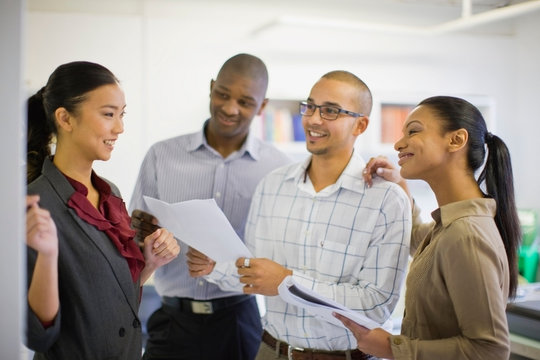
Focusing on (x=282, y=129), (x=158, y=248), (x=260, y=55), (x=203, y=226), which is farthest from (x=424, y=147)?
(x=260, y=55)

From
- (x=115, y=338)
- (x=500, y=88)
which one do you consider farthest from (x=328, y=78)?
(x=500, y=88)

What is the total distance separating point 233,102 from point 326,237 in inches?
28.2

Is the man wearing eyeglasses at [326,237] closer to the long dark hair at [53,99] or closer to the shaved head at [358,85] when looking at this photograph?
the shaved head at [358,85]

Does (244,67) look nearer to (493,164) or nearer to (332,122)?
(332,122)

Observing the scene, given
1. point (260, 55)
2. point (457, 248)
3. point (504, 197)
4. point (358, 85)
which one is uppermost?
point (260, 55)

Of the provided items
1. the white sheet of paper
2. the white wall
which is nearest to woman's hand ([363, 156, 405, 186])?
the white sheet of paper

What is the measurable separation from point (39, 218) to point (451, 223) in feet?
3.21

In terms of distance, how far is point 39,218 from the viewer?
1.14 meters

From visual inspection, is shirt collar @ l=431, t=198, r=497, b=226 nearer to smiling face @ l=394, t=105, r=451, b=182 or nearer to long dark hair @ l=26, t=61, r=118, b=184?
smiling face @ l=394, t=105, r=451, b=182

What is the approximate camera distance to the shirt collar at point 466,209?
59.9 inches

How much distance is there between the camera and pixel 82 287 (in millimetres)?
1406

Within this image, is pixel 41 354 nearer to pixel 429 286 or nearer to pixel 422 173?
pixel 429 286

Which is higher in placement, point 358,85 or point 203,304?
point 358,85

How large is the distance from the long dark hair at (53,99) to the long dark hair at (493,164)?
91 centimetres
